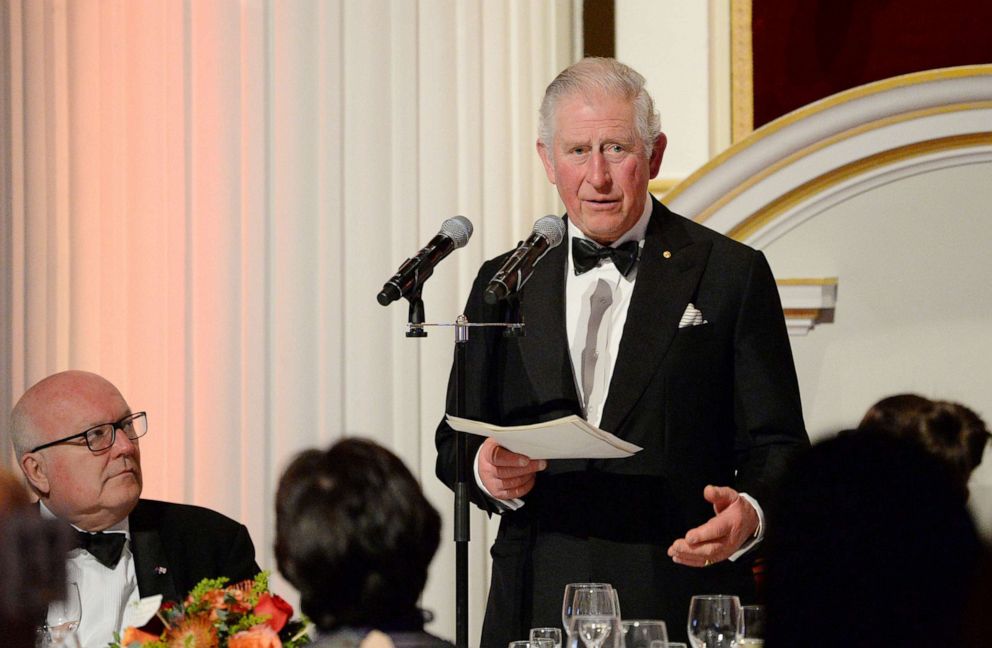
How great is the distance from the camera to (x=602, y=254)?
2.87 metres

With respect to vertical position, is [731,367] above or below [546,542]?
above

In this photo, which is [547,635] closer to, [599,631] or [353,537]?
[599,631]

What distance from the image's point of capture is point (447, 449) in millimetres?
2863

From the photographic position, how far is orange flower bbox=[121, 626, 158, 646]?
6.07ft

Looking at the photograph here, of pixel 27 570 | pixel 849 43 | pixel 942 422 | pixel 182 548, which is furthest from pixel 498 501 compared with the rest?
pixel 849 43

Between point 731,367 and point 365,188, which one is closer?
point 731,367

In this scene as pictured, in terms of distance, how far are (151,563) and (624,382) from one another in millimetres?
1124

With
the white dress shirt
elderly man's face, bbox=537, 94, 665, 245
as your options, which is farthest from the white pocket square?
elderly man's face, bbox=537, 94, 665, 245

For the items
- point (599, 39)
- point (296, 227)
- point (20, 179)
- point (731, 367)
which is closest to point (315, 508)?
point (731, 367)

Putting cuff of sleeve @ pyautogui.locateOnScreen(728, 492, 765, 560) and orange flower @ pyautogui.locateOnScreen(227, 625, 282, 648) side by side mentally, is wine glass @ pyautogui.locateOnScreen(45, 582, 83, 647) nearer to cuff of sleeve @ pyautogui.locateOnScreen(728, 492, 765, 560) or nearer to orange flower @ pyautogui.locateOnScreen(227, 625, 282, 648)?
orange flower @ pyautogui.locateOnScreen(227, 625, 282, 648)

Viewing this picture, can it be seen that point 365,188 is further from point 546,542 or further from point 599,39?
point 546,542

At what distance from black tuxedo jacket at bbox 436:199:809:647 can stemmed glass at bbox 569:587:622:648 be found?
38 cm

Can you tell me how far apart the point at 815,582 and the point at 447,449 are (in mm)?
1898

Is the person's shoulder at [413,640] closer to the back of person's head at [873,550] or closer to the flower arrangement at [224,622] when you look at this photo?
the flower arrangement at [224,622]
